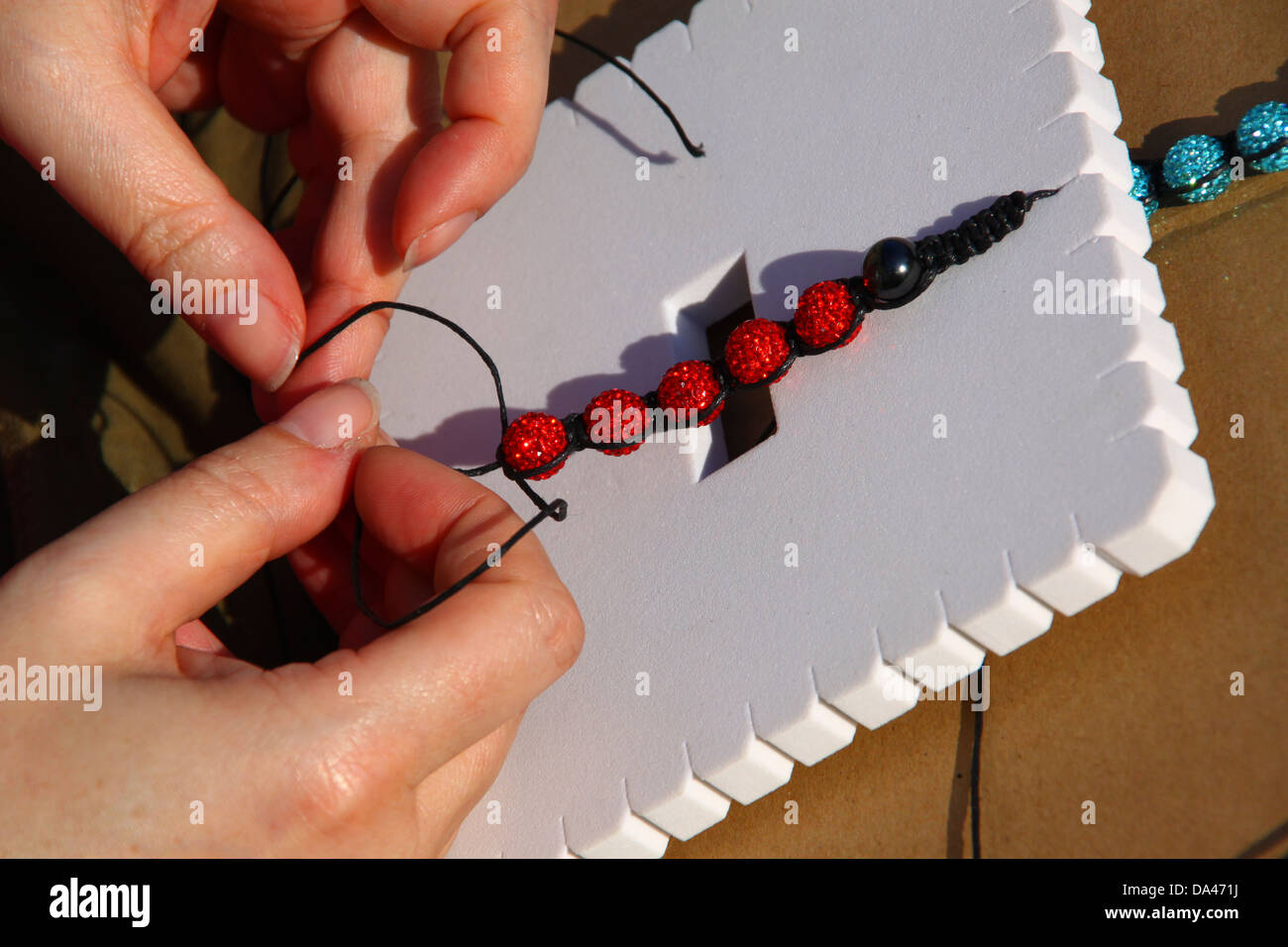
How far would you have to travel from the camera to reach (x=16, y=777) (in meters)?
0.66

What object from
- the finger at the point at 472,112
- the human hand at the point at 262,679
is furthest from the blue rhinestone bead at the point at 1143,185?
the human hand at the point at 262,679

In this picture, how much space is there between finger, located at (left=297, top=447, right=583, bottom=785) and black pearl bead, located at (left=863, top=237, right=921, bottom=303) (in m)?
0.42

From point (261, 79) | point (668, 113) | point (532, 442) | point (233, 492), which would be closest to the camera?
point (233, 492)

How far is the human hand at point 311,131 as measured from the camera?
887mm

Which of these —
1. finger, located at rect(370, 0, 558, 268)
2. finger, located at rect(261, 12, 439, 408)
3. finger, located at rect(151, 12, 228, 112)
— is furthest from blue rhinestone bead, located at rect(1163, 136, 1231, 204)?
finger, located at rect(151, 12, 228, 112)

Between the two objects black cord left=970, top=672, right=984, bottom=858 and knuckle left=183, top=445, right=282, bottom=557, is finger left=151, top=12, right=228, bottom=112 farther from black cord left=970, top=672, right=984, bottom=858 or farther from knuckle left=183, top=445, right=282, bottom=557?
black cord left=970, top=672, right=984, bottom=858

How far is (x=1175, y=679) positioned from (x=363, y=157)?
41.9 inches

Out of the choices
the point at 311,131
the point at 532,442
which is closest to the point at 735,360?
the point at 532,442

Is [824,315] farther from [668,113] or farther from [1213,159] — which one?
[1213,159]

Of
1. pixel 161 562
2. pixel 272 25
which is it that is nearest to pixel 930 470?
pixel 161 562

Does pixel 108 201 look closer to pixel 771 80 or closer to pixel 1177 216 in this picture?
pixel 771 80

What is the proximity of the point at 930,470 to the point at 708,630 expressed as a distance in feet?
0.91

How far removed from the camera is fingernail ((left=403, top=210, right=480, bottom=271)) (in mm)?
969

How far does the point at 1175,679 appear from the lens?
950 millimetres
